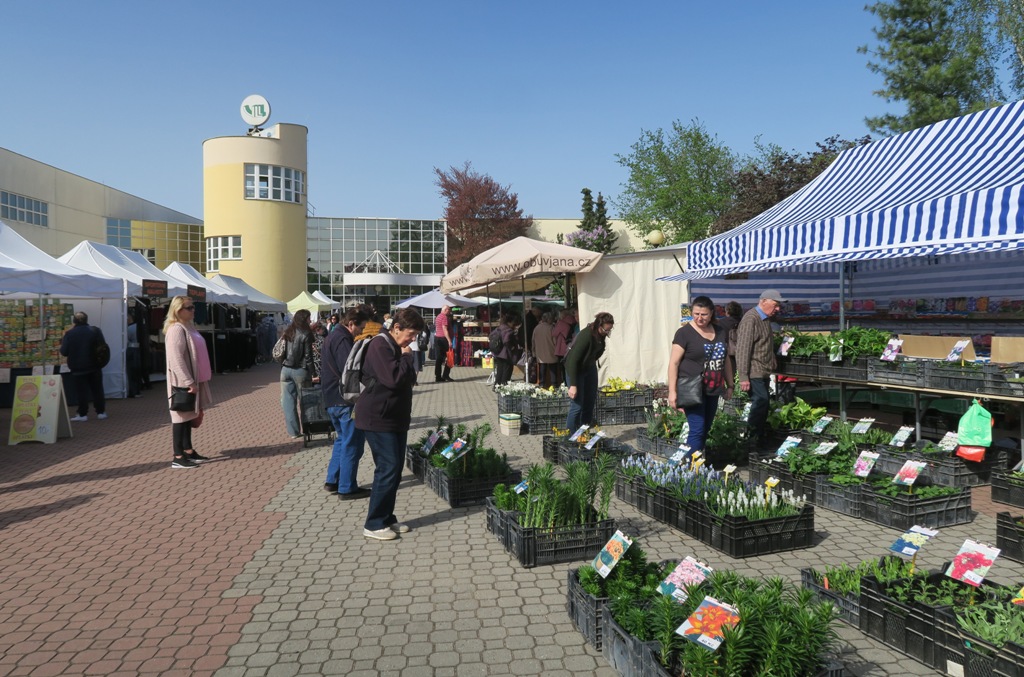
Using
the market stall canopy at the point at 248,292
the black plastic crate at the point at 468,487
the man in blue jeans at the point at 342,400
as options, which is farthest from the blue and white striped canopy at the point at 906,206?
the market stall canopy at the point at 248,292

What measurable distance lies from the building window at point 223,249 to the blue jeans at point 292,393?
3303 cm

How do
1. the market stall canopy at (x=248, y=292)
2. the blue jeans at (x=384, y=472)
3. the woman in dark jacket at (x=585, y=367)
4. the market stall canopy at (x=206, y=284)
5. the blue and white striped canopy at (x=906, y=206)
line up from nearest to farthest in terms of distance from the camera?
the blue jeans at (x=384, y=472) → the blue and white striped canopy at (x=906, y=206) → the woman in dark jacket at (x=585, y=367) → the market stall canopy at (x=206, y=284) → the market stall canopy at (x=248, y=292)

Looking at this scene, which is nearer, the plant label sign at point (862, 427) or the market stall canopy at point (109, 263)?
the plant label sign at point (862, 427)

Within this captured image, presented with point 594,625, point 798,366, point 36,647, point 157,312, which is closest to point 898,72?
point 798,366

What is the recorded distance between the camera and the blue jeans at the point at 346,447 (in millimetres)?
6418

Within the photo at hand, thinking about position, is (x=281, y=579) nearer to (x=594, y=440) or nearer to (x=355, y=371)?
(x=355, y=371)

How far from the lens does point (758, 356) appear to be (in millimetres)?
7777

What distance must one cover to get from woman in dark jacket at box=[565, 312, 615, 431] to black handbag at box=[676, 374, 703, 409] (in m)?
1.26

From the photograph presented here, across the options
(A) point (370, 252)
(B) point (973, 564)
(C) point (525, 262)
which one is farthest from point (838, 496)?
(A) point (370, 252)

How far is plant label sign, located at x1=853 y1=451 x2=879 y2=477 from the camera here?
561cm

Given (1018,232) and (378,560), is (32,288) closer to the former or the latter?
(378,560)

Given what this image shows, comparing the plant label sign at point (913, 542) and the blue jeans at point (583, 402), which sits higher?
the blue jeans at point (583, 402)

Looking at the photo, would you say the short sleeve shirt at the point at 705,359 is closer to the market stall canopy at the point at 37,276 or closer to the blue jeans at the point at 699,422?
the blue jeans at the point at 699,422

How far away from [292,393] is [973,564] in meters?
8.18
